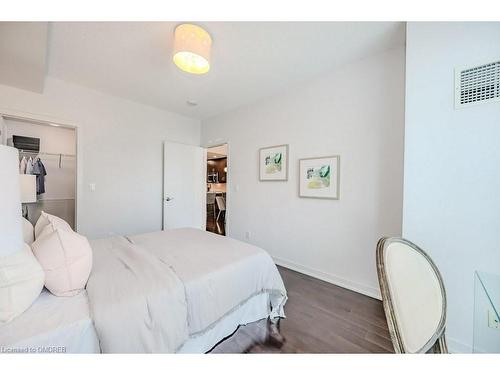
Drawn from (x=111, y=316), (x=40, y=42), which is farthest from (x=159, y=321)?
(x=40, y=42)

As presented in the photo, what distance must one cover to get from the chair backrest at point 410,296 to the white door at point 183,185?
3.60 meters

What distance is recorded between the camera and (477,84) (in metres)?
1.35

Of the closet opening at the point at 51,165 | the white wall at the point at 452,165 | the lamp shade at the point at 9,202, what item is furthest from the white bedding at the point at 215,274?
the closet opening at the point at 51,165

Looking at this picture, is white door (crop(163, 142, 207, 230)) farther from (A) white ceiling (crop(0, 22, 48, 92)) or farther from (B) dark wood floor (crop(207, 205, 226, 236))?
(A) white ceiling (crop(0, 22, 48, 92))

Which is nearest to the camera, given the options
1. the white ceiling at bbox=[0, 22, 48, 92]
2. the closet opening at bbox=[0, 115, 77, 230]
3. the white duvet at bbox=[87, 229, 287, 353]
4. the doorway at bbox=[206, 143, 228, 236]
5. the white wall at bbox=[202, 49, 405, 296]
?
the white duvet at bbox=[87, 229, 287, 353]

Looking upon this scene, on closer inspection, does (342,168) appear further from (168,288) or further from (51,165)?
(51,165)

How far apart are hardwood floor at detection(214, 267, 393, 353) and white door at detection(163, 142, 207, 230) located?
2491mm

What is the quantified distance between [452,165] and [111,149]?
4066mm

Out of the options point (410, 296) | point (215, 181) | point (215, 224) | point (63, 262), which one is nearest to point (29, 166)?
point (63, 262)

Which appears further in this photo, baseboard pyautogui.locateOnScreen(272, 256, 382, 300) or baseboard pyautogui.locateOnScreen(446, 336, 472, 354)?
baseboard pyautogui.locateOnScreen(272, 256, 382, 300)

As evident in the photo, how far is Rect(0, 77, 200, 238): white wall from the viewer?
9.03ft

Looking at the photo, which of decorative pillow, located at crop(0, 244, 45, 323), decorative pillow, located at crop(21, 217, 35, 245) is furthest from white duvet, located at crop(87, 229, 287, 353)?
decorative pillow, located at crop(21, 217, 35, 245)
